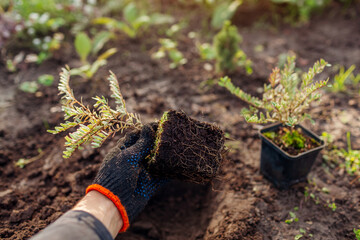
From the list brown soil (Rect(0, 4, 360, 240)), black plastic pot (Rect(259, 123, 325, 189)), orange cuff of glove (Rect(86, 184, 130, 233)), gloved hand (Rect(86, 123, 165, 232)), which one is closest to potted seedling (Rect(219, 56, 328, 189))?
black plastic pot (Rect(259, 123, 325, 189))

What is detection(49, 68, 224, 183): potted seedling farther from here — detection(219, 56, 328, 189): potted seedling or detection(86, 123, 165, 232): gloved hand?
detection(219, 56, 328, 189): potted seedling

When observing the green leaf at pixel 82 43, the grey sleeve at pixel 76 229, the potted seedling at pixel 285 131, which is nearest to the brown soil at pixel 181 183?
the potted seedling at pixel 285 131

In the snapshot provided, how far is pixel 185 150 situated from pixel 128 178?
0.39 metres

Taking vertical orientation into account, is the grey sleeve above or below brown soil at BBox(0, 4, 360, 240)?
above

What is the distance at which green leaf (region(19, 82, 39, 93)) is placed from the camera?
3414mm

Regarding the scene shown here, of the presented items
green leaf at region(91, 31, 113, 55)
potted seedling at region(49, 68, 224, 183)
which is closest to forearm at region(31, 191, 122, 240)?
potted seedling at region(49, 68, 224, 183)

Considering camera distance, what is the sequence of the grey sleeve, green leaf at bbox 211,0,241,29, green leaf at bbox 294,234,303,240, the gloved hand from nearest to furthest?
1. the grey sleeve
2. the gloved hand
3. green leaf at bbox 294,234,303,240
4. green leaf at bbox 211,0,241,29

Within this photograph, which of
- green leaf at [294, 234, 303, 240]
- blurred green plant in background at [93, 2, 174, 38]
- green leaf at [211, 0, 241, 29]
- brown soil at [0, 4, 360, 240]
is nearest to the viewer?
green leaf at [294, 234, 303, 240]

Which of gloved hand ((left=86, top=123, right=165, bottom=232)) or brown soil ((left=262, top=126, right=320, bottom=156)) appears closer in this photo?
gloved hand ((left=86, top=123, right=165, bottom=232))

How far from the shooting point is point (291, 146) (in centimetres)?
210

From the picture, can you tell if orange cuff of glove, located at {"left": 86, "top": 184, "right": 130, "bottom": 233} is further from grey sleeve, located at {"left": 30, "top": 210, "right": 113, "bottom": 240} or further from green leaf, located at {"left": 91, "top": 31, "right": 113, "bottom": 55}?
green leaf, located at {"left": 91, "top": 31, "right": 113, "bottom": 55}

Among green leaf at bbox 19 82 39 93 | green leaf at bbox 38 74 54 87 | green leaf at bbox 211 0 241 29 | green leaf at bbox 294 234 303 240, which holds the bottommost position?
green leaf at bbox 294 234 303 240

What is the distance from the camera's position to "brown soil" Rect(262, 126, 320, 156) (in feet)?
6.77

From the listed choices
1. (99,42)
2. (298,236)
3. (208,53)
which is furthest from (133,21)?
(298,236)
